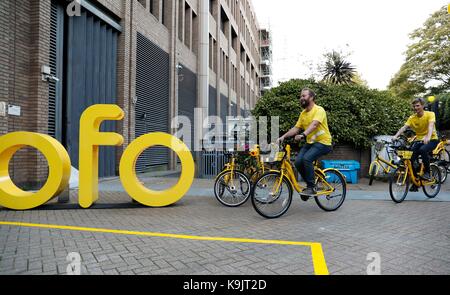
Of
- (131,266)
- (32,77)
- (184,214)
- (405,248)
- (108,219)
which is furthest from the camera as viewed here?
(32,77)

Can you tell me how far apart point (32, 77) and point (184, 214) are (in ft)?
18.9

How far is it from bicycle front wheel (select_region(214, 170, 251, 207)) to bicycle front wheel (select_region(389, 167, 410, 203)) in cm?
289

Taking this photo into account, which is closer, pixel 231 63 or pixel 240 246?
pixel 240 246

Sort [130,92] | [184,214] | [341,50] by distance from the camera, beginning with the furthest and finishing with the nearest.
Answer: [341,50] < [130,92] < [184,214]

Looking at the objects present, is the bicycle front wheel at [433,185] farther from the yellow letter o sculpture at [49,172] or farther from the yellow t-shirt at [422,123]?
the yellow letter o sculpture at [49,172]

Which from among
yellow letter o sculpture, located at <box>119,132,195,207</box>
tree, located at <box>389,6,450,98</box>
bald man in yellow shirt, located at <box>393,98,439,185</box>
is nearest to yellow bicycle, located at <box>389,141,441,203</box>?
bald man in yellow shirt, located at <box>393,98,439,185</box>

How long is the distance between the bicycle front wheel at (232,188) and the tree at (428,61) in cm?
3958

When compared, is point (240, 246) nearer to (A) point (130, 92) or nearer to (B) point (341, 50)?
→ (A) point (130, 92)

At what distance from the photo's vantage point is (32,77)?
8.94 metres

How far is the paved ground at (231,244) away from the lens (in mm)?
3439

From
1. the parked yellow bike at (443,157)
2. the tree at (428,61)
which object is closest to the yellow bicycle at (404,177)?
the parked yellow bike at (443,157)

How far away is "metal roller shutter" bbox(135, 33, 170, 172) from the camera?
14.4m

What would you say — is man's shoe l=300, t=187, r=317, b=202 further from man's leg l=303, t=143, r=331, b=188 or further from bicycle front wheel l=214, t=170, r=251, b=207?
bicycle front wheel l=214, t=170, r=251, b=207
